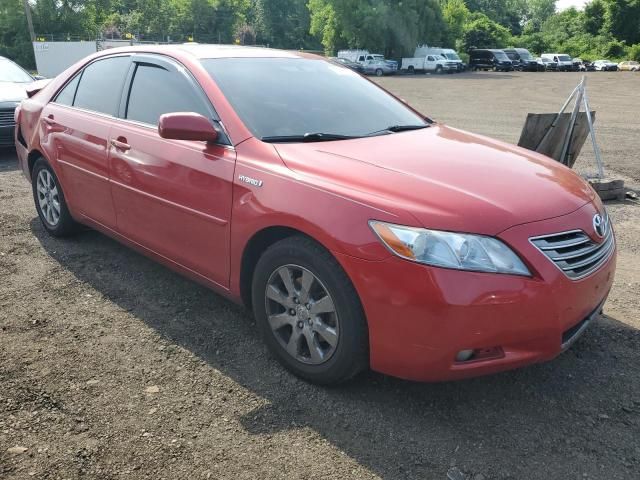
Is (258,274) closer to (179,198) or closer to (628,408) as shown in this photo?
(179,198)

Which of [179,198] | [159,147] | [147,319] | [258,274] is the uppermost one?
[159,147]

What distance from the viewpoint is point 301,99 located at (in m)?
3.68

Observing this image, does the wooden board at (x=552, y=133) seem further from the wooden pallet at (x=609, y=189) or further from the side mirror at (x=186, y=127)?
the side mirror at (x=186, y=127)

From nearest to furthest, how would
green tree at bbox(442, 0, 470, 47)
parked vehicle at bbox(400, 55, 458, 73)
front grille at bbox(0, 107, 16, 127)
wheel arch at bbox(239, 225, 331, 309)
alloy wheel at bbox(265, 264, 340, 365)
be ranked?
1. alloy wheel at bbox(265, 264, 340, 365)
2. wheel arch at bbox(239, 225, 331, 309)
3. front grille at bbox(0, 107, 16, 127)
4. parked vehicle at bbox(400, 55, 458, 73)
5. green tree at bbox(442, 0, 470, 47)

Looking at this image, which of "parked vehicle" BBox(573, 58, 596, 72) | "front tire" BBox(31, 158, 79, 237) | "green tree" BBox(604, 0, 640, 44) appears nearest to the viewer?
"front tire" BBox(31, 158, 79, 237)

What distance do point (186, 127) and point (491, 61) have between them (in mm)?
54279

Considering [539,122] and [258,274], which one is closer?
[258,274]

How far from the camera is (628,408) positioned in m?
2.89

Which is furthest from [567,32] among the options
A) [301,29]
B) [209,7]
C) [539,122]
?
[539,122]

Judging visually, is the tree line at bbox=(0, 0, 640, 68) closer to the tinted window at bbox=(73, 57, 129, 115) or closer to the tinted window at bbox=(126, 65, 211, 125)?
the tinted window at bbox=(73, 57, 129, 115)

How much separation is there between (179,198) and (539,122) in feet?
16.0

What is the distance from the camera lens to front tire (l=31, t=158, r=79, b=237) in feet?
16.2

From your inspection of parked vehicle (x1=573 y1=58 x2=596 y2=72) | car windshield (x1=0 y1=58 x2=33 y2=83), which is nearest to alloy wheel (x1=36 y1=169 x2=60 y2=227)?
car windshield (x1=0 y1=58 x2=33 y2=83)

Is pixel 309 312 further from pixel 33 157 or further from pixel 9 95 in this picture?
pixel 9 95
